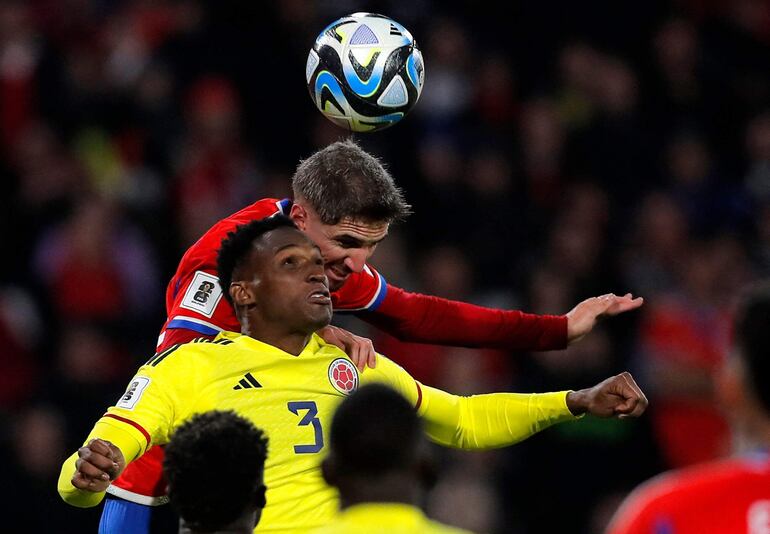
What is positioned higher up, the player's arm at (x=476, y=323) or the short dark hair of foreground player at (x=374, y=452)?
the short dark hair of foreground player at (x=374, y=452)

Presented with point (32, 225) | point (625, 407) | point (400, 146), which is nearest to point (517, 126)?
point (400, 146)

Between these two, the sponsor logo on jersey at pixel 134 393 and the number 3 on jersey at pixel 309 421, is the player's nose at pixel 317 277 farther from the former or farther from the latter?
the sponsor logo on jersey at pixel 134 393

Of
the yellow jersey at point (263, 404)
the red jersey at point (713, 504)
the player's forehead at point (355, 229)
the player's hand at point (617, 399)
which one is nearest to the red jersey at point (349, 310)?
the player's forehead at point (355, 229)

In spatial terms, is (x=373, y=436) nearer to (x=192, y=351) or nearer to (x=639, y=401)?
(x=192, y=351)

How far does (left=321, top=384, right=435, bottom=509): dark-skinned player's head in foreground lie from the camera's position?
9.64 ft

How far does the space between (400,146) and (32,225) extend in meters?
2.64

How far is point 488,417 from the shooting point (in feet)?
17.3

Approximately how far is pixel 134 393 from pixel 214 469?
99 cm

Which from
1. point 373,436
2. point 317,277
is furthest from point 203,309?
point 373,436

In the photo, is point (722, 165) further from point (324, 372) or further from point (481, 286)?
point (324, 372)

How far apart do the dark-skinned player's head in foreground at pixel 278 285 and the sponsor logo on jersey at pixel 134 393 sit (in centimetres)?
47

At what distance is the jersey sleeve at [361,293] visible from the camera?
5734 mm

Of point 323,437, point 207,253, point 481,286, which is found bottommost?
point 481,286

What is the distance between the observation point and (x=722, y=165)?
460 inches
